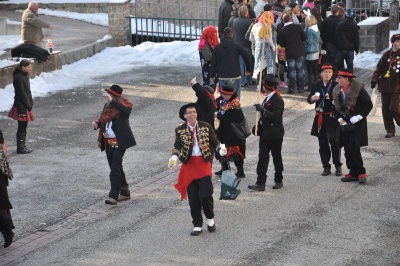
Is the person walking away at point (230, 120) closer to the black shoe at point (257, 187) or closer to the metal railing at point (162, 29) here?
the black shoe at point (257, 187)

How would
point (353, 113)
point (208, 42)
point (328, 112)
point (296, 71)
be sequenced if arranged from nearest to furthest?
point (353, 113)
point (328, 112)
point (208, 42)
point (296, 71)

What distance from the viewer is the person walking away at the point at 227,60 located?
1866cm

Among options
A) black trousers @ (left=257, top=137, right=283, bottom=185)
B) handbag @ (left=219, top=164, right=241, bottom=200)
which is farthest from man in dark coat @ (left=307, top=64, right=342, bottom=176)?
handbag @ (left=219, top=164, right=241, bottom=200)

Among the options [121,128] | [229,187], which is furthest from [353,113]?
[121,128]

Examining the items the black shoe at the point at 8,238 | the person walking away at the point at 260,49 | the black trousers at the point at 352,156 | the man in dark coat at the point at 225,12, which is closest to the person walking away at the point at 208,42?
the person walking away at the point at 260,49

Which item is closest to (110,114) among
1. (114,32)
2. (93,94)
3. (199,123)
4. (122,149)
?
(122,149)

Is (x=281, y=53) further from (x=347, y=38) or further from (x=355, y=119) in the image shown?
(x=355, y=119)

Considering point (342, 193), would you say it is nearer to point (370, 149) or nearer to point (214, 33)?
point (370, 149)

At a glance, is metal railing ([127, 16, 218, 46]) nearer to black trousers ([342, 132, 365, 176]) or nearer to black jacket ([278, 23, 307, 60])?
black jacket ([278, 23, 307, 60])

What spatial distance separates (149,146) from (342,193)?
423 centimetres

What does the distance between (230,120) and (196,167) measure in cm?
229

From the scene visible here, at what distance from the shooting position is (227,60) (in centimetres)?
1866

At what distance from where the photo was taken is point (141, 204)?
44.7ft

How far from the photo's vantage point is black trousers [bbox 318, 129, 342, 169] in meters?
14.6
